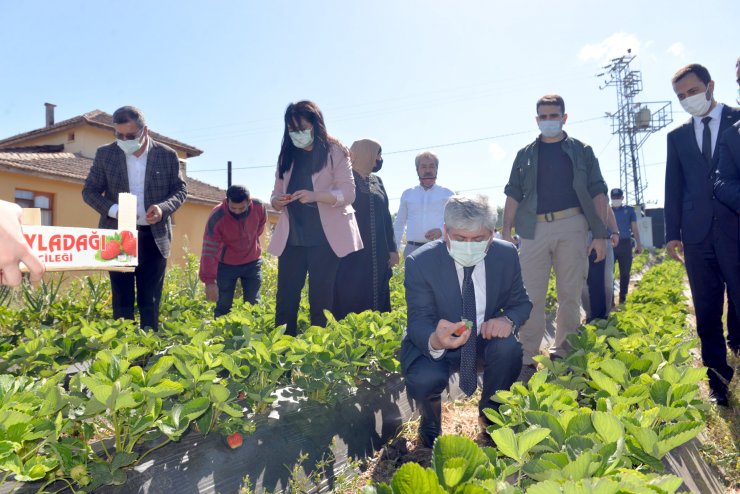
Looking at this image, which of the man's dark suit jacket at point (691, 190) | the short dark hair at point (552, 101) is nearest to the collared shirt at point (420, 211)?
the short dark hair at point (552, 101)

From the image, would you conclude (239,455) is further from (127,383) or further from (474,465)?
(474,465)

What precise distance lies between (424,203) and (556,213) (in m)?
1.79

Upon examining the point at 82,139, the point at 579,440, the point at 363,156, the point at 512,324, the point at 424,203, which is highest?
the point at 82,139

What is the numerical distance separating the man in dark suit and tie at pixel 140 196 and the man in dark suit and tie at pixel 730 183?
143 inches

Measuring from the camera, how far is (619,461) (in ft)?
4.66

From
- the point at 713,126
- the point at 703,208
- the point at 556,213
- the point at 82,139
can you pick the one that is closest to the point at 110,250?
the point at 556,213

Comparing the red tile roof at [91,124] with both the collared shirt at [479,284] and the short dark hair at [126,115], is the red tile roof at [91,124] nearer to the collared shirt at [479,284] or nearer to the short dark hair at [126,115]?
the short dark hair at [126,115]

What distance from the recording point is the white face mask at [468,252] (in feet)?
9.24

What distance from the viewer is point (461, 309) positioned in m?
2.89

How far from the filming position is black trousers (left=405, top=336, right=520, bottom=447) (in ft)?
8.93

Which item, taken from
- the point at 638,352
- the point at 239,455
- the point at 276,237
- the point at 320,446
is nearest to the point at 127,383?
the point at 239,455

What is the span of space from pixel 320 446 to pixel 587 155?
3.24 m

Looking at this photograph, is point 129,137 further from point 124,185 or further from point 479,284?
point 479,284

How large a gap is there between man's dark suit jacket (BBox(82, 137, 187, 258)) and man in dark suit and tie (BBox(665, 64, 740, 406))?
11.9 ft
